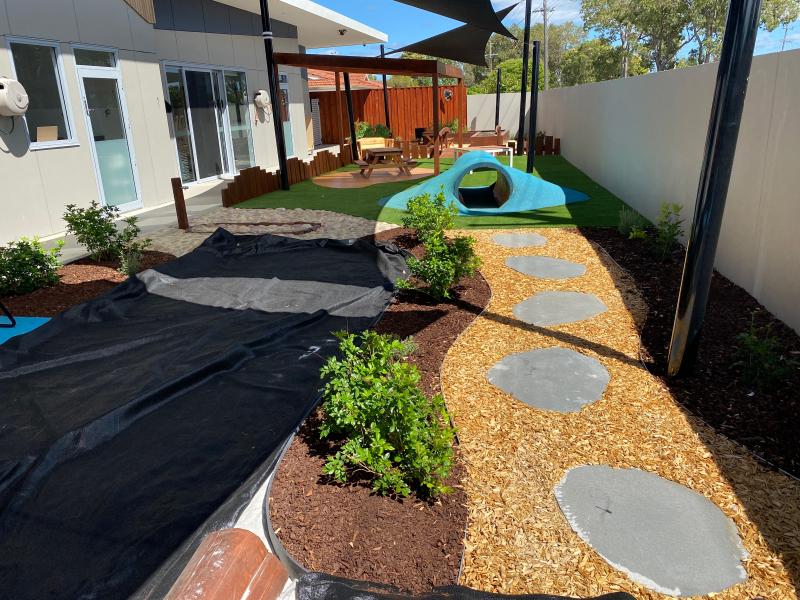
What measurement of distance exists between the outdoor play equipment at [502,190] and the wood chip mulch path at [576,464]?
471 centimetres

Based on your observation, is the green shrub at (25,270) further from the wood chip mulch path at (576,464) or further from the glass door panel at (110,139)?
the wood chip mulch path at (576,464)

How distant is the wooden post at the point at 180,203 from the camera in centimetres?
838

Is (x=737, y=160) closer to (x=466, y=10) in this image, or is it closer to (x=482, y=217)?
(x=482, y=217)

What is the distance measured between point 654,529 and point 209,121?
540 inches

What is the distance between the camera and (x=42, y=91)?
816 centimetres

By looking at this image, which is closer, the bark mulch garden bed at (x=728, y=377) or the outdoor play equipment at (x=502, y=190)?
the bark mulch garden bed at (x=728, y=377)

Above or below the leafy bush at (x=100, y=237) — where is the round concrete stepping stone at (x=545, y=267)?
below

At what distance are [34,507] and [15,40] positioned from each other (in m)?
7.68

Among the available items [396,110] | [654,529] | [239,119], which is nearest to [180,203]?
[239,119]

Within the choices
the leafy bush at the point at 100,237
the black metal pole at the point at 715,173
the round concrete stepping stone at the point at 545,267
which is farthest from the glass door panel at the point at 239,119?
the black metal pole at the point at 715,173

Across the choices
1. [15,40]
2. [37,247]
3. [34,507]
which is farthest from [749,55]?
[15,40]

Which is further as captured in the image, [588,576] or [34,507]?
[34,507]

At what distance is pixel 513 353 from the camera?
413 cm

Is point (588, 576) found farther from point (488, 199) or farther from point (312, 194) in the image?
point (312, 194)
